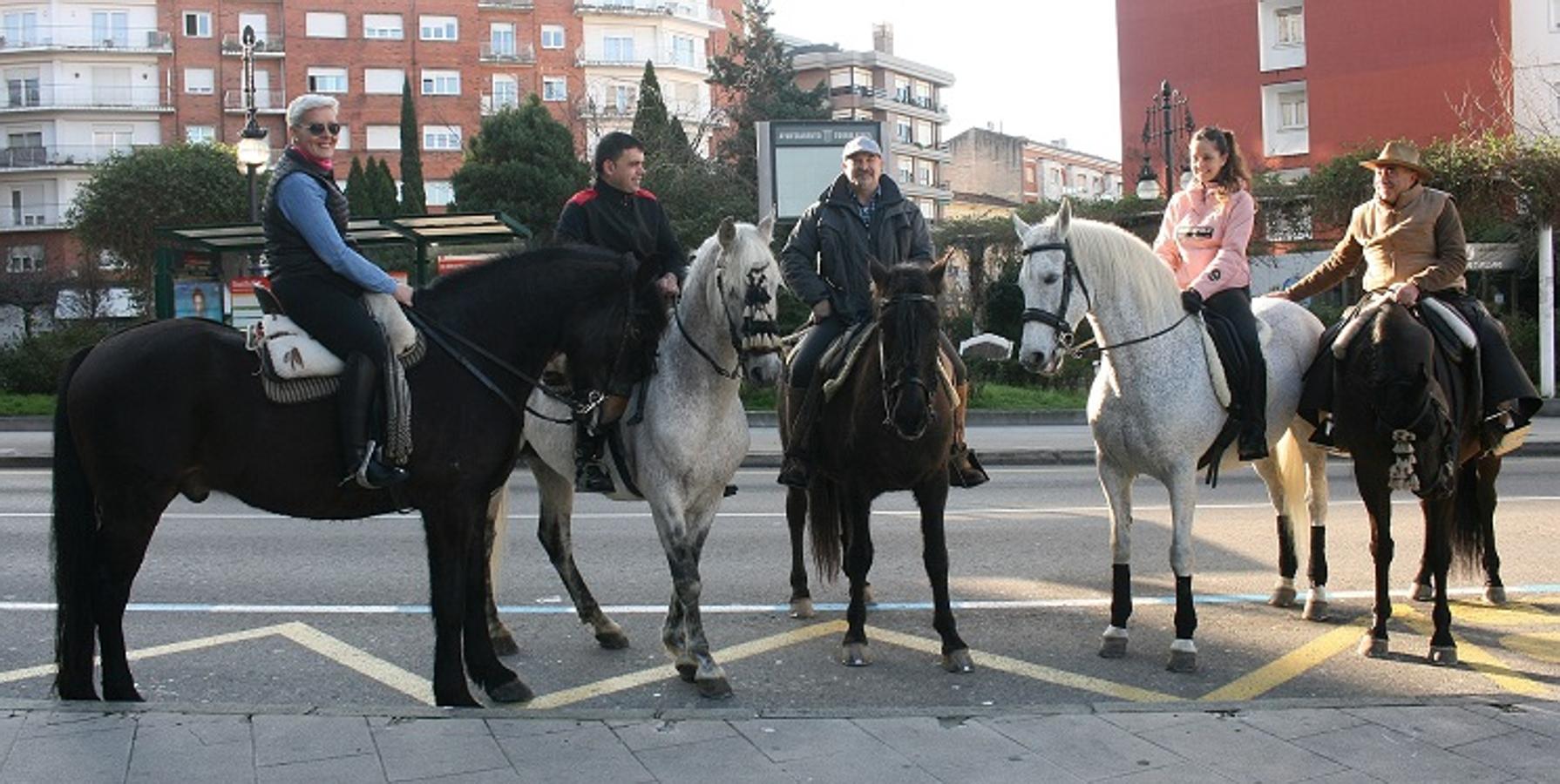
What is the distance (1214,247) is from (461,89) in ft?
236

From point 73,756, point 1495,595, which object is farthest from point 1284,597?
point 73,756

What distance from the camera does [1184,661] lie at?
6.87 metres

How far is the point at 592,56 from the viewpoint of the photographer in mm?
78500

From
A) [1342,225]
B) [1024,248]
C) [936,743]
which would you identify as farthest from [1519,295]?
[936,743]

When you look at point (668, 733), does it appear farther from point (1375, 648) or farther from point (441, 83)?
point (441, 83)

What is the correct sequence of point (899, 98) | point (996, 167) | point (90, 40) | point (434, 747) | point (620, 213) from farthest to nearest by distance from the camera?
1. point (996, 167)
2. point (899, 98)
3. point (90, 40)
4. point (620, 213)
5. point (434, 747)

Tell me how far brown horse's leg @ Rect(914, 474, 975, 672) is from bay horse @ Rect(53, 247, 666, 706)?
221 centimetres

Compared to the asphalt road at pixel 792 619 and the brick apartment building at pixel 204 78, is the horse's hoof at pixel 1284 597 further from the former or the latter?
the brick apartment building at pixel 204 78

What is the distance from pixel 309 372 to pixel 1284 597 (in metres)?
5.93

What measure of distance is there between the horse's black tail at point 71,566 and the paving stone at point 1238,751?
15.1ft

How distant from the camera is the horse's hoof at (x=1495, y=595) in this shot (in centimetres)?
827

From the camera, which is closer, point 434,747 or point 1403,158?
point 434,747

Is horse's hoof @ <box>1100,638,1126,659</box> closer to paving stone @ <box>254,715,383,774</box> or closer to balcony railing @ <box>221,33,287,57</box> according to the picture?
paving stone @ <box>254,715,383,774</box>

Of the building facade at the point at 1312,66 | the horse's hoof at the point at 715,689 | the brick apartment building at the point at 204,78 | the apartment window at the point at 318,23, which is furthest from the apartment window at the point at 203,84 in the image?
the horse's hoof at the point at 715,689
